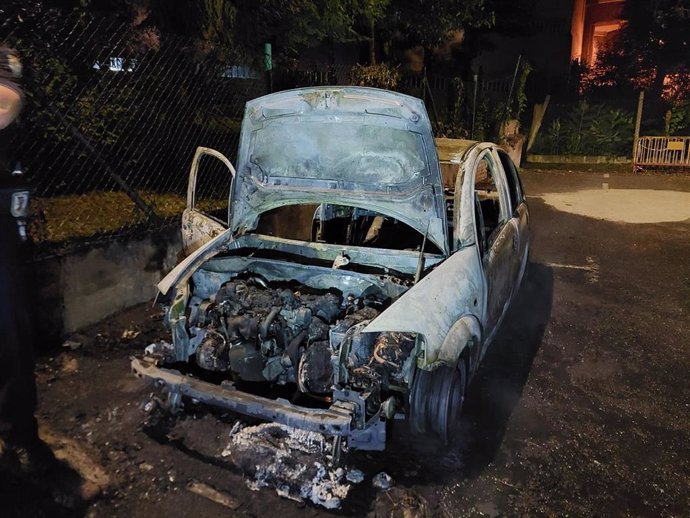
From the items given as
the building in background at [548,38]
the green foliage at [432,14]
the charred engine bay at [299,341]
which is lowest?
the charred engine bay at [299,341]

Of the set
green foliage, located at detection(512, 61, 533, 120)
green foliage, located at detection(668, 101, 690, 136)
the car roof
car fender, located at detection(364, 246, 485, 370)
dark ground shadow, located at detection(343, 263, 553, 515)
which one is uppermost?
green foliage, located at detection(512, 61, 533, 120)

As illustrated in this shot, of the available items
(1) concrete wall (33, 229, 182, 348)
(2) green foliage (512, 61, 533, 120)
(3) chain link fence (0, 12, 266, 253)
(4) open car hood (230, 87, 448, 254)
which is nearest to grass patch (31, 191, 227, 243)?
(3) chain link fence (0, 12, 266, 253)

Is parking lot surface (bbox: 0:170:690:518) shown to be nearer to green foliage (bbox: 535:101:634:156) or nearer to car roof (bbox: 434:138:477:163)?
car roof (bbox: 434:138:477:163)

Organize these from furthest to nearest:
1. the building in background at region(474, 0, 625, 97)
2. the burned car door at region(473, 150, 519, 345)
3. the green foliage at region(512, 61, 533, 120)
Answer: the building in background at region(474, 0, 625, 97), the green foliage at region(512, 61, 533, 120), the burned car door at region(473, 150, 519, 345)

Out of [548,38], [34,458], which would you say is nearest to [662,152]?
[548,38]

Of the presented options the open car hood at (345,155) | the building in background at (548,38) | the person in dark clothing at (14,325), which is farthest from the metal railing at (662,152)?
the person in dark clothing at (14,325)

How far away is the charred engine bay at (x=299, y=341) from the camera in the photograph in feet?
9.75

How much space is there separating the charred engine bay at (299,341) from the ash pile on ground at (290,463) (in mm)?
291

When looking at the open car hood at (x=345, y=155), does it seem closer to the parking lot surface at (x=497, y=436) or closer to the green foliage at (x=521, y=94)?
the parking lot surface at (x=497, y=436)

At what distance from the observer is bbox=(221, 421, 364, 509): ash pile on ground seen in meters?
2.80

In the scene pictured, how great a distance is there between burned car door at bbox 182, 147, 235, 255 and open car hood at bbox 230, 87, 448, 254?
420mm

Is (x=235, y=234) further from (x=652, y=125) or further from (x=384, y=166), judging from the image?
(x=652, y=125)

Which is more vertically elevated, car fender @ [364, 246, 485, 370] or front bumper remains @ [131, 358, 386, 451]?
car fender @ [364, 246, 485, 370]

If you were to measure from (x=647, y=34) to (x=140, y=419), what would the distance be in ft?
67.3
